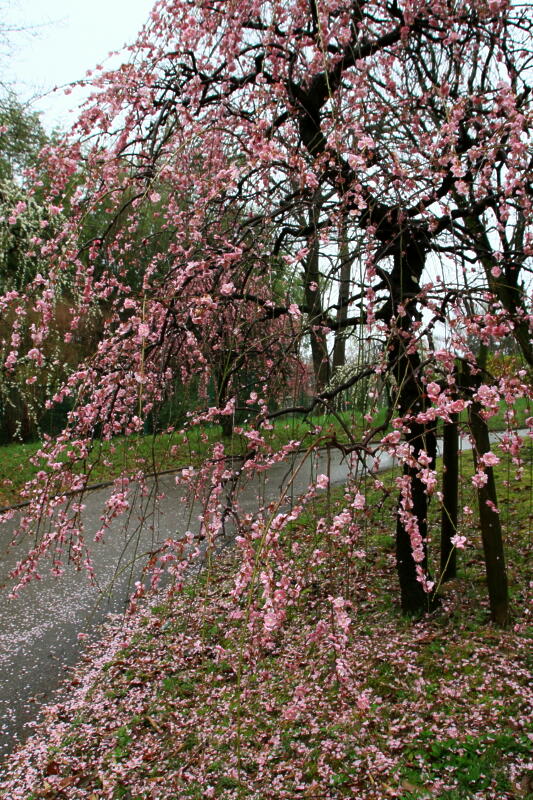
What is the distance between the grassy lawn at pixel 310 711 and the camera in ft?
7.80

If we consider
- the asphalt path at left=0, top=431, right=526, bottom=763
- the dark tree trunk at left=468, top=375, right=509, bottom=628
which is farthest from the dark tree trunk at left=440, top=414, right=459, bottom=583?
the asphalt path at left=0, top=431, right=526, bottom=763

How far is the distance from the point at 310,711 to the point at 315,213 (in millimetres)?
2460

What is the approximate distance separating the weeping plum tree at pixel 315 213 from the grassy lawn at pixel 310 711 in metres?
0.35

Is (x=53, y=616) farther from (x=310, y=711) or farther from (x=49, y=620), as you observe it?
(x=310, y=711)

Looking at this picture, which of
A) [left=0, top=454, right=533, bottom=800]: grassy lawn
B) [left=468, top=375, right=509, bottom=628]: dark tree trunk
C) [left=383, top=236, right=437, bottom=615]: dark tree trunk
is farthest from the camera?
[left=468, top=375, right=509, bottom=628]: dark tree trunk

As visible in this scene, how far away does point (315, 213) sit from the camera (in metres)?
2.65

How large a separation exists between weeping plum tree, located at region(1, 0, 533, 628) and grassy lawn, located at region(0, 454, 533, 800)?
0.35 metres

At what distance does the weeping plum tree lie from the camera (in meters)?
2.45

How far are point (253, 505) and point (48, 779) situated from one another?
4776mm

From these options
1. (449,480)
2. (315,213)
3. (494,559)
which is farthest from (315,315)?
(494,559)

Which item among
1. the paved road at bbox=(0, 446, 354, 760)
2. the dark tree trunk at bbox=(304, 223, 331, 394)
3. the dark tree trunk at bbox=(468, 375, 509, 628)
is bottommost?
the paved road at bbox=(0, 446, 354, 760)

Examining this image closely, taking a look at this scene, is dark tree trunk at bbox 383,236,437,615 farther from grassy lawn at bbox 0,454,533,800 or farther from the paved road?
the paved road

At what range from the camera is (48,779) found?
277 cm

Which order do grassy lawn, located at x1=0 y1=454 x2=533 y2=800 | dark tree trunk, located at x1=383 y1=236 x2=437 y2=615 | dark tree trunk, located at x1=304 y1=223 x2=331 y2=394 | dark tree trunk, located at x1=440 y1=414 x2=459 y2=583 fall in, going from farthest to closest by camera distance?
1. dark tree trunk, located at x1=440 y1=414 x2=459 y2=583
2. dark tree trunk, located at x1=383 y1=236 x2=437 y2=615
3. dark tree trunk, located at x1=304 y1=223 x2=331 y2=394
4. grassy lawn, located at x1=0 y1=454 x2=533 y2=800
